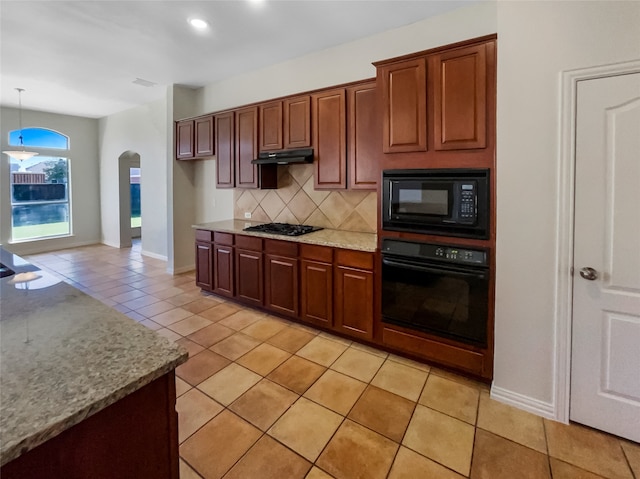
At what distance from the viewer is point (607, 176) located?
1.75 metres

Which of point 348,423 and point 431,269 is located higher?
point 431,269

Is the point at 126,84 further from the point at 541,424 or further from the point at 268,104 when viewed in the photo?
the point at 541,424

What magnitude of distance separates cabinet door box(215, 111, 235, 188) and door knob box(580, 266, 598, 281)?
3.60 meters

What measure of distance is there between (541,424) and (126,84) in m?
6.20

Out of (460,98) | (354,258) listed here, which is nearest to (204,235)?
(354,258)

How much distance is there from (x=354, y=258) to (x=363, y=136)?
113 centimetres

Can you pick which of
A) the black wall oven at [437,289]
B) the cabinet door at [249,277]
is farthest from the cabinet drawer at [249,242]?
the black wall oven at [437,289]

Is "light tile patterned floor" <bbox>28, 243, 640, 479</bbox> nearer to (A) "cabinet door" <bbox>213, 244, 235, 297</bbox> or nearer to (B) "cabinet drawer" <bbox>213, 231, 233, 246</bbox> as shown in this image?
(A) "cabinet door" <bbox>213, 244, 235, 297</bbox>

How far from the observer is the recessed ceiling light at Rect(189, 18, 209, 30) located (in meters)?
3.02

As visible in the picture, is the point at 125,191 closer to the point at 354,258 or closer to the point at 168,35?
the point at 168,35

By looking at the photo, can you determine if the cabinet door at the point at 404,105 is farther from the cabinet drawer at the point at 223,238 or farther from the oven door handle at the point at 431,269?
the cabinet drawer at the point at 223,238

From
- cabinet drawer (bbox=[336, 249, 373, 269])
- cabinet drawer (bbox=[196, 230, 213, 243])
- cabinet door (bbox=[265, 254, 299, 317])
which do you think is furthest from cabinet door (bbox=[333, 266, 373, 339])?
cabinet drawer (bbox=[196, 230, 213, 243])

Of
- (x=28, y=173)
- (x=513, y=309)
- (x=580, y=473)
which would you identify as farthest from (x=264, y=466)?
(x=28, y=173)

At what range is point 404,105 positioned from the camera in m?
2.39
